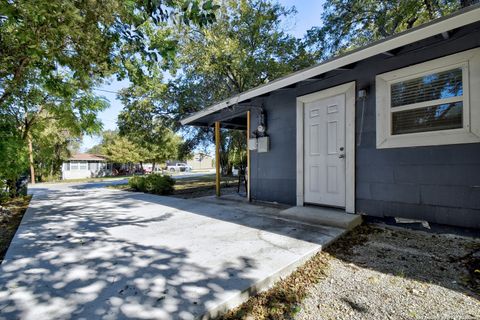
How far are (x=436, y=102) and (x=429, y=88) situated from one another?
8.3 inches

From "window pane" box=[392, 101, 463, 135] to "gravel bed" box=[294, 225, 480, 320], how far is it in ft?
4.46

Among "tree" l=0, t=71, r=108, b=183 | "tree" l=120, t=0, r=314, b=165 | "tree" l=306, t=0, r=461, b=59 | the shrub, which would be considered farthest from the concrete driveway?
"tree" l=306, t=0, r=461, b=59

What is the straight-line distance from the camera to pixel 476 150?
273cm

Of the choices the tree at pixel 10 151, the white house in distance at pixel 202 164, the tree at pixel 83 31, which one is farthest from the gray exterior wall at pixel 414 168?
the white house in distance at pixel 202 164

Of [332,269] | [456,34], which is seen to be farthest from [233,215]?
[456,34]

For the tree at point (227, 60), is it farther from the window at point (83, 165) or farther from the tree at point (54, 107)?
the window at point (83, 165)

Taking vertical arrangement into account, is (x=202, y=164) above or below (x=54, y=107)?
below

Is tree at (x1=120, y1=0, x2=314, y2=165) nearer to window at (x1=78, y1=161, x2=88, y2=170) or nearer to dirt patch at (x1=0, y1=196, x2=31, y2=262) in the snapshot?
dirt patch at (x1=0, y1=196, x2=31, y2=262)

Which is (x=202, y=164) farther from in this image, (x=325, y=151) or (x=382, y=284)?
(x=382, y=284)

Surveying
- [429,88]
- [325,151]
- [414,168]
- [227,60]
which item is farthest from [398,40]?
[227,60]

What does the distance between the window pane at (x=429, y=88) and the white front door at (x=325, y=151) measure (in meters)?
→ 0.81

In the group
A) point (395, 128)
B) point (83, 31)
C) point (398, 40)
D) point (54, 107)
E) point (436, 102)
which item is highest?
point (83, 31)

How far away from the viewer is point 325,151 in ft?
13.9

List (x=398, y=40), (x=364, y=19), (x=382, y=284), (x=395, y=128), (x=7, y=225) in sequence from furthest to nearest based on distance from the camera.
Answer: (x=364, y=19) < (x=7, y=225) < (x=395, y=128) < (x=398, y=40) < (x=382, y=284)
